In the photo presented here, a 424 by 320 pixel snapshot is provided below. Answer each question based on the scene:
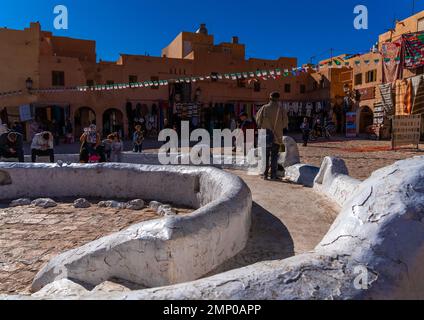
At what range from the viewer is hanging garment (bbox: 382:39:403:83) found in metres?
20.1

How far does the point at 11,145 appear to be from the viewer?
8867 mm

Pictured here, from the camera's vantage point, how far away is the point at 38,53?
21031mm

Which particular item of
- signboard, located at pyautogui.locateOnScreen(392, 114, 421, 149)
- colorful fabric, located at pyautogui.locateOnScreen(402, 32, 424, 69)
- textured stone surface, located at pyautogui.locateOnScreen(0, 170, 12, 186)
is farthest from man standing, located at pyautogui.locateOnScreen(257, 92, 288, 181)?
colorful fabric, located at pyautogui.locateOnScreen(402, 32, 424, 69)

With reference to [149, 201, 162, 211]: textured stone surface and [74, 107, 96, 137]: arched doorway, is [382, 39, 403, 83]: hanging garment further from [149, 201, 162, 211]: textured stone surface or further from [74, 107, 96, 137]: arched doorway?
[74, 107, 96, 137]: arched doorway

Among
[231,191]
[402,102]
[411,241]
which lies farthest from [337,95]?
[411,241]

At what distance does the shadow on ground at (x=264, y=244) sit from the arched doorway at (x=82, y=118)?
22615 millimetres

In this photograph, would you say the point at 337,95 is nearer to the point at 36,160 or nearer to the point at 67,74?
the point at 67,74

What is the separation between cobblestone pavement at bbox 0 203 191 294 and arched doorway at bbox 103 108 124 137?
59.3ft

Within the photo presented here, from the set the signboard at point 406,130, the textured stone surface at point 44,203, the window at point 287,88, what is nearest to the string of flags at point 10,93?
the textured stone surface at point 44,203

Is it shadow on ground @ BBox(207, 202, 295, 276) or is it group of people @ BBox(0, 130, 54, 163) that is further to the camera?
group of people @ BBox(0, 130, 54, 163)

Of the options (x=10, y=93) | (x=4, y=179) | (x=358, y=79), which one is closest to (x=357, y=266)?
(x=4, y=179)

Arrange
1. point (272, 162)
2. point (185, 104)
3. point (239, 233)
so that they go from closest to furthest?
point (239, 233), point (272, 162), point (185, 104)

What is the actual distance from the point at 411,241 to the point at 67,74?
2298cm

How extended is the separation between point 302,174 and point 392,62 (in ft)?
60.7
